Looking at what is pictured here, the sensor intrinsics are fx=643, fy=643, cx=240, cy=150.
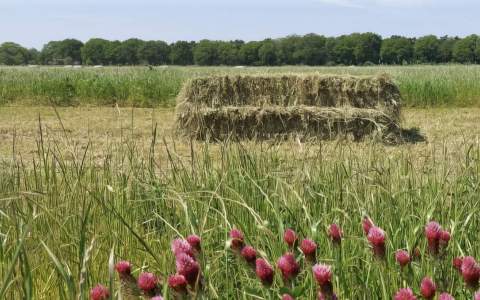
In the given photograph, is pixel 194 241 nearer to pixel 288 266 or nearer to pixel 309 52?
pixel 288 266

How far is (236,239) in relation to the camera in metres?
1.46

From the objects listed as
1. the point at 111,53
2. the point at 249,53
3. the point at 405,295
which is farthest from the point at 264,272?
the point at 249,53

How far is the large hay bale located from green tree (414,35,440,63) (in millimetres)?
46719

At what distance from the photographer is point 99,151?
296 inches

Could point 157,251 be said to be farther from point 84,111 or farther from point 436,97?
point 436,97

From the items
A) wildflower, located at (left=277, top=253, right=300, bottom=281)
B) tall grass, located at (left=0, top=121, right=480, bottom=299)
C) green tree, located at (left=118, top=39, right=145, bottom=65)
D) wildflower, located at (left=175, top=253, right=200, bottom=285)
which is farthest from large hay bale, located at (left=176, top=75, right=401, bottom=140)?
green tree, located at (left=118, top=39, right=145, bottom=65)

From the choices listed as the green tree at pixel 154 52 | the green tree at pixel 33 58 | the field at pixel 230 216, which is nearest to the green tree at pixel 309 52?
the green tree at pixel 154 52

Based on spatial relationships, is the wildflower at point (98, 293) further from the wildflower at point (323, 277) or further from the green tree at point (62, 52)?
the green tree at point (62, 52)

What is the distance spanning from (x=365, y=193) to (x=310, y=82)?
7216 millimetres

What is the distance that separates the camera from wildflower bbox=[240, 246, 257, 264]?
139cm

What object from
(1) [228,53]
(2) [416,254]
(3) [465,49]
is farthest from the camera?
(1) [228,53]

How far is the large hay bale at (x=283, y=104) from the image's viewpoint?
8.90 metres

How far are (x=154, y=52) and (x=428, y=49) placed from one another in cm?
2365

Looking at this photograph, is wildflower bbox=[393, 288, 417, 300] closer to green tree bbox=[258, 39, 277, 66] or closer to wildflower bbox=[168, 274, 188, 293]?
wildflower bbox=[168, 274, 188, 293]
